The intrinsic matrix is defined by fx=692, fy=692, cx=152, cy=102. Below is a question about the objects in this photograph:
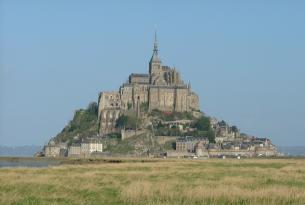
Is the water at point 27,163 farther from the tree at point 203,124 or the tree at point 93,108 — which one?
the tree at point 203,124

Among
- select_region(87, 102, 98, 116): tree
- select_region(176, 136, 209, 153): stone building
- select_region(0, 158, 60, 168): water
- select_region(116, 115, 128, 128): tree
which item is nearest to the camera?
select_region(0, 158, 60, 168): water

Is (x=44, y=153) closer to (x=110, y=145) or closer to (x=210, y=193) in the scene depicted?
(x=110, y=145)

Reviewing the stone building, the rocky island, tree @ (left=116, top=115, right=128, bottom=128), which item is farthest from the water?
tree @ (left=116, top=115, right=128, bottom=128)

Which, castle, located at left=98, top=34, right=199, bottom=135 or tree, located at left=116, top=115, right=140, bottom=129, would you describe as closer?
tree, located at left=116, top=115, right=140, bottom=129

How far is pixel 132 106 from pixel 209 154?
101ft

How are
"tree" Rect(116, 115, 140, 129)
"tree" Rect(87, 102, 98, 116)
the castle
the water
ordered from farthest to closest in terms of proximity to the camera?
1. "tree" Rect(87, 102, 98, 116)
2. the castle
3. "tree" Rect(116, 115, 140, 129)
4. the water

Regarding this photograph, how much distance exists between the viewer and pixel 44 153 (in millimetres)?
175250

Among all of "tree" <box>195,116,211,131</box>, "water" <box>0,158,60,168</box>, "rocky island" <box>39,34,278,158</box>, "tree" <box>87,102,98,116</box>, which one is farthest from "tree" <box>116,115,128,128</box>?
"water" <box>0,158,60,168</box>

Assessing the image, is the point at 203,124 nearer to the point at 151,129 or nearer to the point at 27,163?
the point at 151,129

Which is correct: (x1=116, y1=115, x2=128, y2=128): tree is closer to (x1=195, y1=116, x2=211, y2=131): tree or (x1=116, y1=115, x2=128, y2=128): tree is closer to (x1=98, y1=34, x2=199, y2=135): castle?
(x1=98, y1=34, x2=199, y2=135): castle

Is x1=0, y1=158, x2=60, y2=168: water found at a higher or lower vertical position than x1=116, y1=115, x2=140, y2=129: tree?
lower

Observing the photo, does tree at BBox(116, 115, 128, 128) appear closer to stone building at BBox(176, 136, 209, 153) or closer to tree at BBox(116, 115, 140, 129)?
tree at BBox(116, 115, 140, 129)

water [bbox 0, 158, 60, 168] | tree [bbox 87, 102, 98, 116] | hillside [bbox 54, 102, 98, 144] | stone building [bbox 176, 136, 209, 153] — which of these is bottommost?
water [bbox 0, 158, 60, 168]

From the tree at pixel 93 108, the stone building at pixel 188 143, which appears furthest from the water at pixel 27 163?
the tree at pixel 93 108
